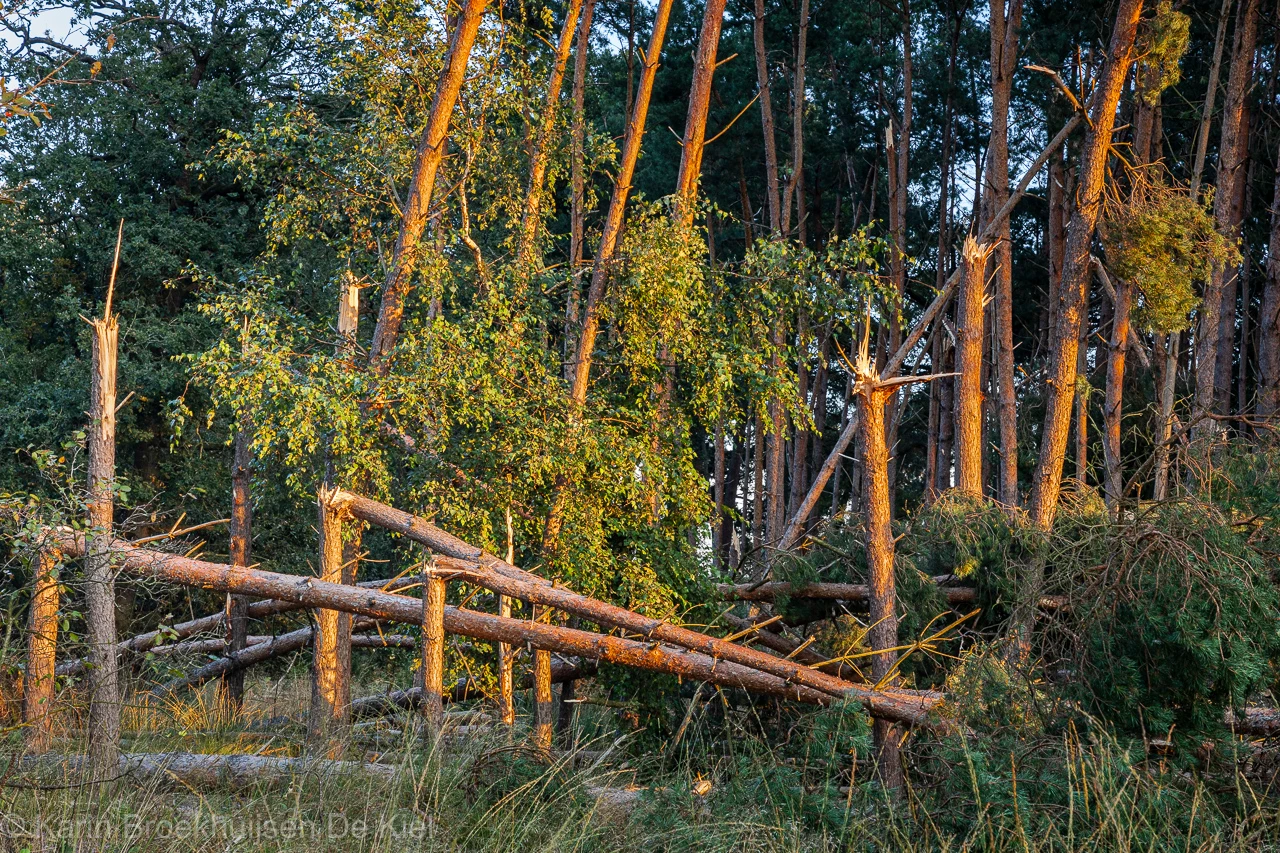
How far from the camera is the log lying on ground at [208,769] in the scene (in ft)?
21.0

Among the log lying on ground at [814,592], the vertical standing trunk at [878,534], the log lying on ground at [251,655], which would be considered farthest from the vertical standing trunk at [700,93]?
the log lying on ground at [251,655]

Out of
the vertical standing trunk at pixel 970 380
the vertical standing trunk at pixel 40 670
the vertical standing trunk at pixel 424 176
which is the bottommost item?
the vertical standing trunk at pixel 40 670

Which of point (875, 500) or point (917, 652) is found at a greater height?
point (875, 500)

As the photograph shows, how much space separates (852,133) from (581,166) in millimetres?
15291

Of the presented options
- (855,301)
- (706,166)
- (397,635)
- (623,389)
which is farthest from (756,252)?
(706,166)

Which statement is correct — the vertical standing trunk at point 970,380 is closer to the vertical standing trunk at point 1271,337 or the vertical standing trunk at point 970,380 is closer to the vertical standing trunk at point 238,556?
the vertical standing trunk at point 1271,337

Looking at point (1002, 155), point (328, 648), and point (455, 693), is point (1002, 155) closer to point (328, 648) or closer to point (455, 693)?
point (455, 693)

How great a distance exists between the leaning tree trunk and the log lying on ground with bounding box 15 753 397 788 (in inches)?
276

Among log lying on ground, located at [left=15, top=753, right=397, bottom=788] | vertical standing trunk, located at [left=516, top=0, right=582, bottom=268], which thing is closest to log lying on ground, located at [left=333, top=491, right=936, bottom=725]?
log lying on ground, located at [left=15, top=753, right=397, bottom=788]

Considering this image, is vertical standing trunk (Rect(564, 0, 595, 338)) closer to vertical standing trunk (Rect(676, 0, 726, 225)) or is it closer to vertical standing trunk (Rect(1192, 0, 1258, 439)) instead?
vertical standing trunk (Rect(676, 0, 726, 225))

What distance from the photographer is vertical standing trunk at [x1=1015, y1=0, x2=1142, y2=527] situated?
10.8 m

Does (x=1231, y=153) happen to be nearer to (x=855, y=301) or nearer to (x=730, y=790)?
(x=855, y=301)

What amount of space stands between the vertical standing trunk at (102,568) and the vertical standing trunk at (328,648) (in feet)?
4.56

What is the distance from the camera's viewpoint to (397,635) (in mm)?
10625
